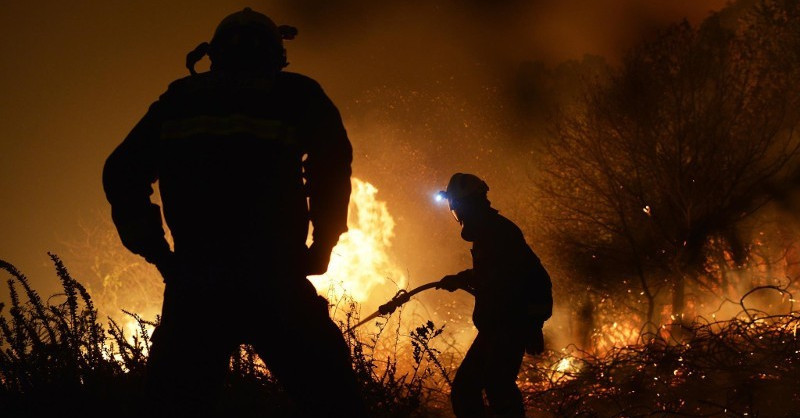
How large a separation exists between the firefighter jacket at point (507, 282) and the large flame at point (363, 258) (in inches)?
521

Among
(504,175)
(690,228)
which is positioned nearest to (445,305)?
(504,175)

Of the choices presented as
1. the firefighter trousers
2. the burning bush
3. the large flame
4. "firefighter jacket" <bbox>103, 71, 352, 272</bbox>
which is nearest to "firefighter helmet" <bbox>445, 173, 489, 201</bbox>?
the burning bush

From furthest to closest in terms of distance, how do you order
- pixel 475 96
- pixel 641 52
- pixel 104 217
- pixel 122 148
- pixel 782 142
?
pixel 104 217 → pixel 475 96 → pixel 641 52 → pixel 782 142 → pixel 122 148

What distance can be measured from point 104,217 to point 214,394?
54.0 meters

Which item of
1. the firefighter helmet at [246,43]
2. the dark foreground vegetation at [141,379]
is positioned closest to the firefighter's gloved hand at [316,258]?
the firefighter helmet at [246,43]

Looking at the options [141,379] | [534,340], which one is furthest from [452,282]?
[141,379]

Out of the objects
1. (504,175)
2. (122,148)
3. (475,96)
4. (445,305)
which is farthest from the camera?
(475,96)

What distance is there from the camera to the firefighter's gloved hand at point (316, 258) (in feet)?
7.75

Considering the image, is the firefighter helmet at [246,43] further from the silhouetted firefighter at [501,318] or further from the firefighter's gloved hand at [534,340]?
the firefighter's gloved hand at [534,340]

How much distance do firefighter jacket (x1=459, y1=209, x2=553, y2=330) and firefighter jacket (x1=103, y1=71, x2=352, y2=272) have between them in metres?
2.23

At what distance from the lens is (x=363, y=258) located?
2225 cm

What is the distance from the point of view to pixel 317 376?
221 centimetres

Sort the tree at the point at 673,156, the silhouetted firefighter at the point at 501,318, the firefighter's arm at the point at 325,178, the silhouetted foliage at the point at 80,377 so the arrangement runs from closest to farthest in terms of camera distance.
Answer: the firefighter's arm at the point at 325,178 → the silhouetted foliage at the point at 80,377 → the silhouetted firefighter at the point at 501,318 → the tree at the point at 673,156

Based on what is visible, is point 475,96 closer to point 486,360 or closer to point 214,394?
point 486,360
